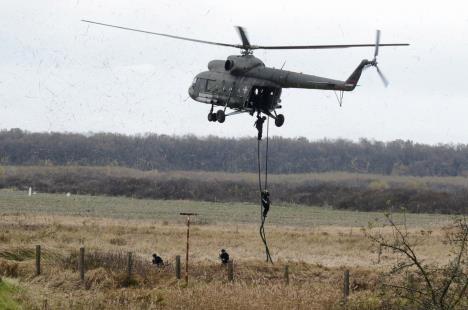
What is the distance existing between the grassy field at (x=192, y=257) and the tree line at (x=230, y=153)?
86924mm

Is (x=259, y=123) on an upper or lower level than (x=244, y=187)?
upper

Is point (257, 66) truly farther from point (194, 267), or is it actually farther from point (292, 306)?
point (194, 267)

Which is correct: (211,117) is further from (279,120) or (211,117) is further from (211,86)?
(279,120)

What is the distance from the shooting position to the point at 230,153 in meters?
167

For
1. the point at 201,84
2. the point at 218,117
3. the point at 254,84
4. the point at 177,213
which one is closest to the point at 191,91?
the point at 201,84

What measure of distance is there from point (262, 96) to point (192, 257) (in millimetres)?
15965

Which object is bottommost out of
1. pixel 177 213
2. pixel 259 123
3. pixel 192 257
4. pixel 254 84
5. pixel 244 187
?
pixel 192 257

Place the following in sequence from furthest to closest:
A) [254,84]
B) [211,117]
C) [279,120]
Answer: [211,117] → [254,84] → [279,120]

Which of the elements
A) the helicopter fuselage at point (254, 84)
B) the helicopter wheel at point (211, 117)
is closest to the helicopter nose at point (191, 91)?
the helicopter fuselage at point (254, 84)

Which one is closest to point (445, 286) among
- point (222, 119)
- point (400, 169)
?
point (222, 119)

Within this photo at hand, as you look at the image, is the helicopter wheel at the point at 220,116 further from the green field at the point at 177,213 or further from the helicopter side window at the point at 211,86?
the green field at the point at 177,213

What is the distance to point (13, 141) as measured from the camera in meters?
171

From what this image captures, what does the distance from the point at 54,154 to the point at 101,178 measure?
51.1 meters

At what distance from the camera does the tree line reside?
163 meters
